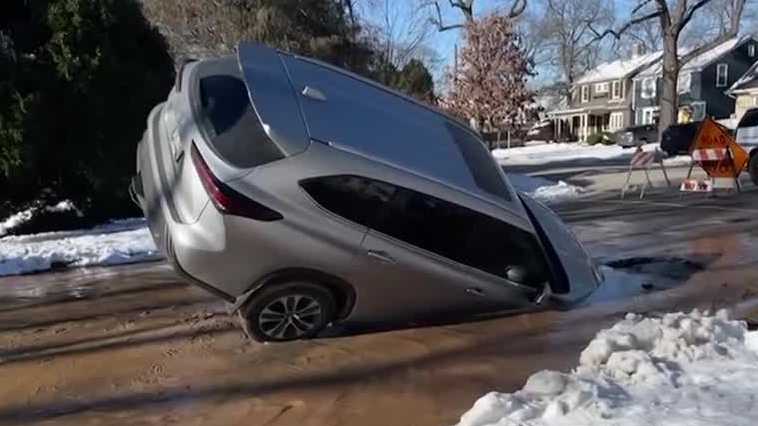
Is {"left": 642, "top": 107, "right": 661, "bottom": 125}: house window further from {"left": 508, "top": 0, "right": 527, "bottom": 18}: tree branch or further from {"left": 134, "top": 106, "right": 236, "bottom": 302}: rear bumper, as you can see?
{"left": 134, "top": 106, "right": 236, "bottom": 302}: rear bumper

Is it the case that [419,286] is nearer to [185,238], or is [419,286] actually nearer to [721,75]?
[185,238]

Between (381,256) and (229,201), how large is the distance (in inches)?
46.0

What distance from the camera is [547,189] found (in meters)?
20.4

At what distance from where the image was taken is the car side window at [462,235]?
236 inches

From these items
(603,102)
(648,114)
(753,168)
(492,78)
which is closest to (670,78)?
(492,78)

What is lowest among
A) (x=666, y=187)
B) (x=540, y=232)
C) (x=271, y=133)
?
(x=666, y=187)

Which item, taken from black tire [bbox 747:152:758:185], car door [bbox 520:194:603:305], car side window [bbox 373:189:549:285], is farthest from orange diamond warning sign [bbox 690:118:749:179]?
car side window [bbox 373:189:549:285]

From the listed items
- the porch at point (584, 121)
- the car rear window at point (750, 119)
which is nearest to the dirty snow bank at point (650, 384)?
the car rear window at point (750, 119)

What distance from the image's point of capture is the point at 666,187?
65.5 feet

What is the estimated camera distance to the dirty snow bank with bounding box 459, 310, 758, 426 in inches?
159

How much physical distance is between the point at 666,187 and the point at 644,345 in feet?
51.4

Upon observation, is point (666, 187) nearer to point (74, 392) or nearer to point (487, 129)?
point (74, 392)

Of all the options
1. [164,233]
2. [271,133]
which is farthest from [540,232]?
[164,233]

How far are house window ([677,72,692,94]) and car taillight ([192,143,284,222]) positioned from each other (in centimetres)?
6652
